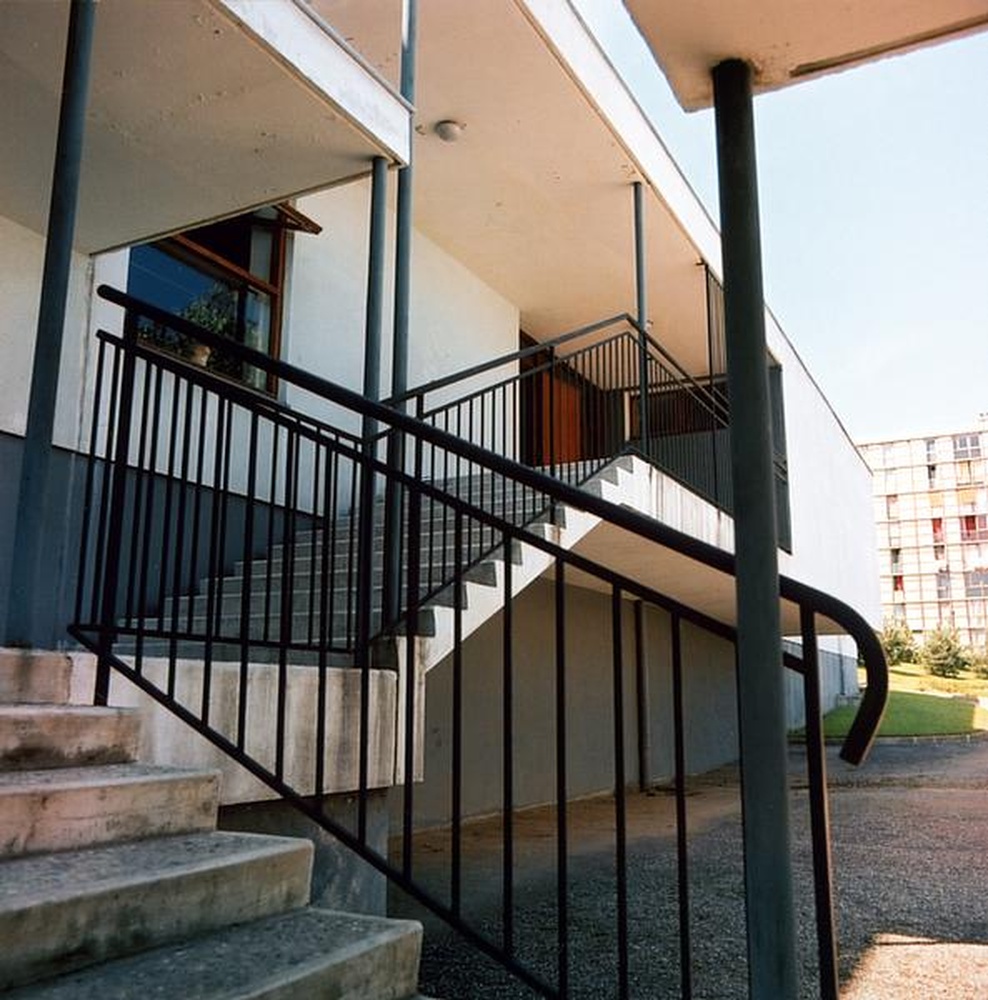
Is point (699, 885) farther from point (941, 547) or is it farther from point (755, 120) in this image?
point (941, 547)

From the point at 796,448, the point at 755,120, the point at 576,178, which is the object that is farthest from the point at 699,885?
the point at 796,448

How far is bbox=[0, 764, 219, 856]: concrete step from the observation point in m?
1.85

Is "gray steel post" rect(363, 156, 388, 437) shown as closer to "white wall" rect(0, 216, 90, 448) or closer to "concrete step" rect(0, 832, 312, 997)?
"white wall" rect(0, 216, 90, 448)

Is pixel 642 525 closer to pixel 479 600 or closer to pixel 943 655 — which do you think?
pixel 479 600

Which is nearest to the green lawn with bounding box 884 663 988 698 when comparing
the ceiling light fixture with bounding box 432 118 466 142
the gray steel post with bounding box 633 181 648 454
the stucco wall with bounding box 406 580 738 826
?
the stucco wall with bounding box 406 580 738 826

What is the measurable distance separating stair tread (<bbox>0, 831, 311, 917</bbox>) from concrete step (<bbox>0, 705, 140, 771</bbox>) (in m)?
0.31

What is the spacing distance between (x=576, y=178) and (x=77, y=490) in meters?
5.05

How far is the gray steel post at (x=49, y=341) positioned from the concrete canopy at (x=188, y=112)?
0.80ft

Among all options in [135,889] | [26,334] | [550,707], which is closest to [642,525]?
[135,889]

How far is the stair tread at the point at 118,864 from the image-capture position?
5.26 feet

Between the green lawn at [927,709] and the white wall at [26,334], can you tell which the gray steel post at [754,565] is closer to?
the white wall at [26,334]

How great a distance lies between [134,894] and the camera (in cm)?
171

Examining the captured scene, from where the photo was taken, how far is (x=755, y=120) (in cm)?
145

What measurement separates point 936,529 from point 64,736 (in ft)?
168
